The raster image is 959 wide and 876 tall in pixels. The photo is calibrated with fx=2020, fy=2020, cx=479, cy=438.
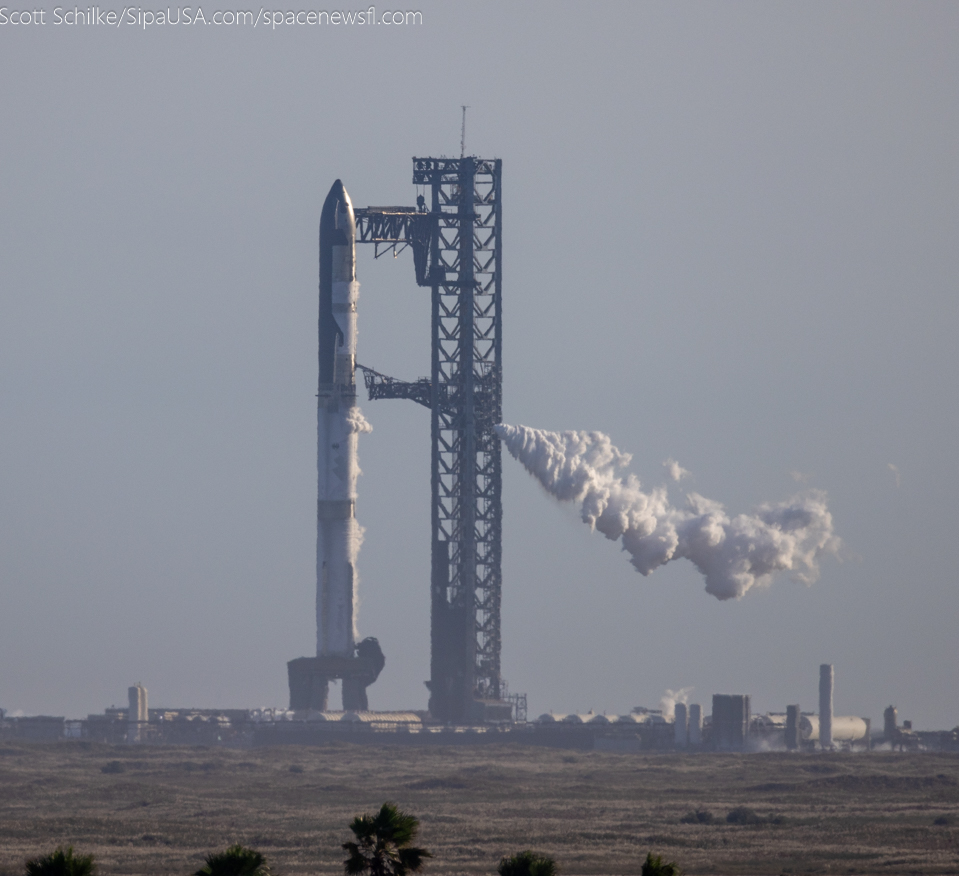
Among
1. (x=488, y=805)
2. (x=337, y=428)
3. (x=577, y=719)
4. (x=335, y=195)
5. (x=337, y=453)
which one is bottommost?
(x=488, y=805)

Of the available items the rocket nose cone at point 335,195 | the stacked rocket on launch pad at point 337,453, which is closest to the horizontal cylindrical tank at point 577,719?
the stacked rocket on launch pad at point 337,453

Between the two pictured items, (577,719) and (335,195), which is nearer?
(335,195)

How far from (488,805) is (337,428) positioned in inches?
2061

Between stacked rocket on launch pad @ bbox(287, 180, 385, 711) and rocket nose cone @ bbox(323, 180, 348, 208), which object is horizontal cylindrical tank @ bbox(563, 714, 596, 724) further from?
rocket nose cone @ bbox(323, 180, 348, 208)

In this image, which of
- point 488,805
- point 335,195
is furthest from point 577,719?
point 488,805

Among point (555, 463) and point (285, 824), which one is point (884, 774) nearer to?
point (555, 463)

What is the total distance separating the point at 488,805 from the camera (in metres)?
135

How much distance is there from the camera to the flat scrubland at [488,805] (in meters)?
103

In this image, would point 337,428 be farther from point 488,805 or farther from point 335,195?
point 488,805

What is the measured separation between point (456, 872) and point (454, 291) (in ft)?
298

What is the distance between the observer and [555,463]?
506 feet

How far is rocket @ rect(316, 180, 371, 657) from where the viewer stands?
178375 millimetres

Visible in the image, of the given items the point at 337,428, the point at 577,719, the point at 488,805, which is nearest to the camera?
the point at 488,805

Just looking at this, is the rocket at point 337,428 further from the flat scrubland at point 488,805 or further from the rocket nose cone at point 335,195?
the flat scrubland at point 488,805
